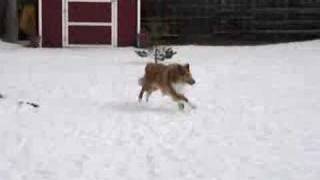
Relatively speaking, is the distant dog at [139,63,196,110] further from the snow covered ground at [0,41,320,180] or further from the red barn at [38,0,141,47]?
the red barn at [38,0,141,47]

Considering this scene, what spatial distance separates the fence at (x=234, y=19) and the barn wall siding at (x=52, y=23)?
Result: 2402 mm

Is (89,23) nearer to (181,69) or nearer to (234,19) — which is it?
(234,19)

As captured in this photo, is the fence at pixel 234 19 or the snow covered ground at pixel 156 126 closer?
the snow covered ground at pixel 156 126

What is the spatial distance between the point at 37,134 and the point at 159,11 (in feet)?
43.0

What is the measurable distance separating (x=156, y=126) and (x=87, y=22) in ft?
37.6

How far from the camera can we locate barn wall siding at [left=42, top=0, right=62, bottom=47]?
18672mm

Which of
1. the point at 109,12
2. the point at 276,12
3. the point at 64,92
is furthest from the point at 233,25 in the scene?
A: the point at 64,92

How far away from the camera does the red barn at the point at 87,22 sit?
18.6m

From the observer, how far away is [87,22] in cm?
1869

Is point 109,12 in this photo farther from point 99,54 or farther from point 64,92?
point 64,92

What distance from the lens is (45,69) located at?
512 inches

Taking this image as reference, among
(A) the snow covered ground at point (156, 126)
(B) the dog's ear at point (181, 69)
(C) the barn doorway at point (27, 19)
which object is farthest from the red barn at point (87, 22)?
(B) the dog's ear at point (181, 69)

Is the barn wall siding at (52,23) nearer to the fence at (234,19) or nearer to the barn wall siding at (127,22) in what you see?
the barn wall siding at (127,22)

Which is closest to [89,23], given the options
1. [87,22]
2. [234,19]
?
[87,22]
